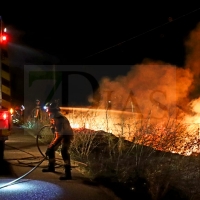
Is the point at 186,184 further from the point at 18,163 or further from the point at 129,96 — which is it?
the point at 129,96

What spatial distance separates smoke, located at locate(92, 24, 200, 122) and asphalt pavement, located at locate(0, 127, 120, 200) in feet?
28.8

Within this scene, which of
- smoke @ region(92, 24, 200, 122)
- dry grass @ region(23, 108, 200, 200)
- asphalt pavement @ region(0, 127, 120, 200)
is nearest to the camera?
dry grass @ region(23, 108, 200, 200)

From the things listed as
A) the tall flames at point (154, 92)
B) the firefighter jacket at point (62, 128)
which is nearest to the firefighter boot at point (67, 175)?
the firefighter jacket at point (62, 128)

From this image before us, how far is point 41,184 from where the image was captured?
8781 mm

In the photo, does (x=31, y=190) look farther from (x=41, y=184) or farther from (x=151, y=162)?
(x=151, y=162)

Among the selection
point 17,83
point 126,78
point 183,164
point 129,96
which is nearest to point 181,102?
point 129,96

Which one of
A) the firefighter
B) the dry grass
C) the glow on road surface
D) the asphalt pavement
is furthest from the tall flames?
the glow on road surface

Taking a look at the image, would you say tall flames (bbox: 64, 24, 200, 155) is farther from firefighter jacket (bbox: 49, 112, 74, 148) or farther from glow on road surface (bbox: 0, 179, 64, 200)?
glow on road surface (bbox: 0, 179, 64, 200)

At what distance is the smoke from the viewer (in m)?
20.5

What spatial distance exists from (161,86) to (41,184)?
45.0 ft

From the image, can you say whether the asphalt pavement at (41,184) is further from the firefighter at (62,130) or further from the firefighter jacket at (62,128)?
→ the firefighter jacket at (62,128)

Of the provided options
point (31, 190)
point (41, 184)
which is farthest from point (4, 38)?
point (31, 190)

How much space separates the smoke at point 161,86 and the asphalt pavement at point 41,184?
8.77 m

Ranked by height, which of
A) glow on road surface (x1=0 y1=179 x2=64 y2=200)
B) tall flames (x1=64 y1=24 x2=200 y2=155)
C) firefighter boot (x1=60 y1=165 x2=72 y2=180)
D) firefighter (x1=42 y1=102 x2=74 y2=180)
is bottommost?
glow on road surface (x1=0 y1=179 x2=64 y2=200)
